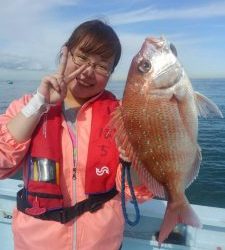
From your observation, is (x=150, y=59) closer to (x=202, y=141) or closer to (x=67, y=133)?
(x=67, y=133)

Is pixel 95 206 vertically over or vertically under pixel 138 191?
under

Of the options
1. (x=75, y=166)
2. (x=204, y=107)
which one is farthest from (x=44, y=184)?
(x=204, y=107)

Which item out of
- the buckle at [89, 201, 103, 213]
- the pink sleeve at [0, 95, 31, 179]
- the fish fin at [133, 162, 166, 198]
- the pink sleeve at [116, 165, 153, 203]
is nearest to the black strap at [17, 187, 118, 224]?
the buckle at [89, 201, 103, 213]

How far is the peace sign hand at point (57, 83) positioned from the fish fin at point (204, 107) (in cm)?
69

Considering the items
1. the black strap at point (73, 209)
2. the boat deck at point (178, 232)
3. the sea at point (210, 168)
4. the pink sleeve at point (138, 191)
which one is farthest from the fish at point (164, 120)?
the sea at point (210, 168)

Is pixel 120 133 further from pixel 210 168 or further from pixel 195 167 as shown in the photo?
pixel 210 168

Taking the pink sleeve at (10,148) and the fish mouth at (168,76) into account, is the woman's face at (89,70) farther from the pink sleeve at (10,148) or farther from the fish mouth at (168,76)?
the fish mouth at (168,76)

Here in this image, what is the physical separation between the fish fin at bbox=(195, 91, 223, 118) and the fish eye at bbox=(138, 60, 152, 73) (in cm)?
27

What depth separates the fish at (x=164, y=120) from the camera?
1800 millimetres

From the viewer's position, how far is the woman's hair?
2.30 metres

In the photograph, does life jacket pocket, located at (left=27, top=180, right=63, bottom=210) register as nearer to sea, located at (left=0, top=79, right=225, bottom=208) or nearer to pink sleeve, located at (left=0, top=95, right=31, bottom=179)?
pink sleeve, located at (left=0, top=95, right=31, bottom=179)

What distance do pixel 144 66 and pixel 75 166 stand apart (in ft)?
2.72

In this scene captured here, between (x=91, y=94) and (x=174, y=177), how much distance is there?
836 millimetres

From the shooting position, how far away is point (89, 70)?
7.25 ft
